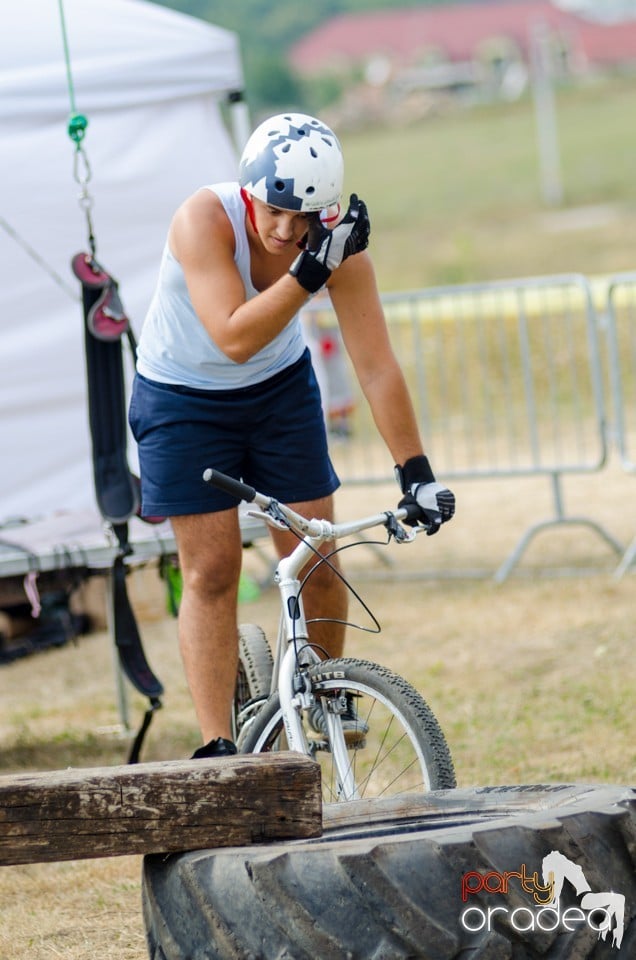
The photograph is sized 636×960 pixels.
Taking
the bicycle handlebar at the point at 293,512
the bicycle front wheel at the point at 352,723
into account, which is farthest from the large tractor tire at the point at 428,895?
the bicycle handlebar at the point at 293,512

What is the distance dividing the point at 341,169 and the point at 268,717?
126cm

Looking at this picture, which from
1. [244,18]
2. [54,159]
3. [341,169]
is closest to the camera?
[341,169]

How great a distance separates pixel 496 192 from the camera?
124 feet

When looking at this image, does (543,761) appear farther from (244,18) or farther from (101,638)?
(244,18)

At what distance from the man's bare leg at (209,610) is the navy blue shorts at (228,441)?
6cm

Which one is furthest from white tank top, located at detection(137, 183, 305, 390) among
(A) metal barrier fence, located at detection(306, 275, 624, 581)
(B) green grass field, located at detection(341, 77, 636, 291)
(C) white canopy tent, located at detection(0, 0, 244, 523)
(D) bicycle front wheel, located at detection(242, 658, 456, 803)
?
(B) green grass field, located at detection(341, 77, 636, 291)

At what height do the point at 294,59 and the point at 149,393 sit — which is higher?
the point at 294,59

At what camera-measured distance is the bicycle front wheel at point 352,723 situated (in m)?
3.20

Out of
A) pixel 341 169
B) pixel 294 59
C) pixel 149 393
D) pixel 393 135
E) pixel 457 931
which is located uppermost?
pixel 294 59

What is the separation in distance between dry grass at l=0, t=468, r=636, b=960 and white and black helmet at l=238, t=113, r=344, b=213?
5.86 ft

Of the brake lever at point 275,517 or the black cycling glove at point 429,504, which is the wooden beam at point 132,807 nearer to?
the brake lever at point 275,517

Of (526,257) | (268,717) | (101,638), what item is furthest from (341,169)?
(526,257)

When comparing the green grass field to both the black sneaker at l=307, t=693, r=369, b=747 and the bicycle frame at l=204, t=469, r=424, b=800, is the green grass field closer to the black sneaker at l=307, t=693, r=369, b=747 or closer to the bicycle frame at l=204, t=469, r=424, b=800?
the bicycle frame at l=204, t=469, r=424, b=800

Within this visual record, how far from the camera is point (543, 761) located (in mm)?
4926
